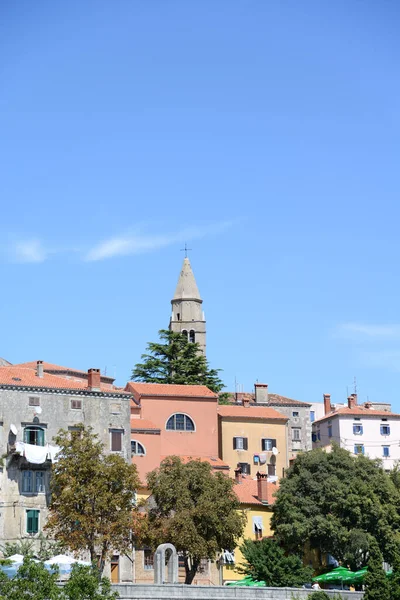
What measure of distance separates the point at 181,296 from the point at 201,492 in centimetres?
6763

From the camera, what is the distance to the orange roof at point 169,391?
76.7 meters

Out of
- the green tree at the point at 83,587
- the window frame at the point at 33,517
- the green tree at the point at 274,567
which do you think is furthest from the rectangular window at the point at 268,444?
the green tree at the point at 83,587

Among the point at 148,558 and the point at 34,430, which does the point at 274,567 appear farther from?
the point at 34,430

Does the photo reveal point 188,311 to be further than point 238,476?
Yes

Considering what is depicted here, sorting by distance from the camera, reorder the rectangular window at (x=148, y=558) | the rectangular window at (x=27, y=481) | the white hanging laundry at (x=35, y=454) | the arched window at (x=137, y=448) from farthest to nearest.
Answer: the arched window at (x=137, y=448) < the rectangular window at (x=148, y=558) < the rectangular window at (x=27, y=481) < the white hanging laundry at (x=35, y=454)

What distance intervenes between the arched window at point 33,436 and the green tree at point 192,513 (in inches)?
278

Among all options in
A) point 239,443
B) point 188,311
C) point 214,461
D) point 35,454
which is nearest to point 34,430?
point 35,454

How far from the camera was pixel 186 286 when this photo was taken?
129 meters

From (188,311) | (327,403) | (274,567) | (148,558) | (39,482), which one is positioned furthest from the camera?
(188,311)


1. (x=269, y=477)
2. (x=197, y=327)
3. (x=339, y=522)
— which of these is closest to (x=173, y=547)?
(x=339, y=522)

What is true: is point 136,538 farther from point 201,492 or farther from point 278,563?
point 278,563

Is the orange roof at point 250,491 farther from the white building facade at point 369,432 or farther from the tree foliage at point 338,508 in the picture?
the white building facade at point 369,432

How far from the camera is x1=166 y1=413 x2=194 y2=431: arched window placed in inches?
3007

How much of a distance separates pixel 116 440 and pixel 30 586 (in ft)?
79.8
